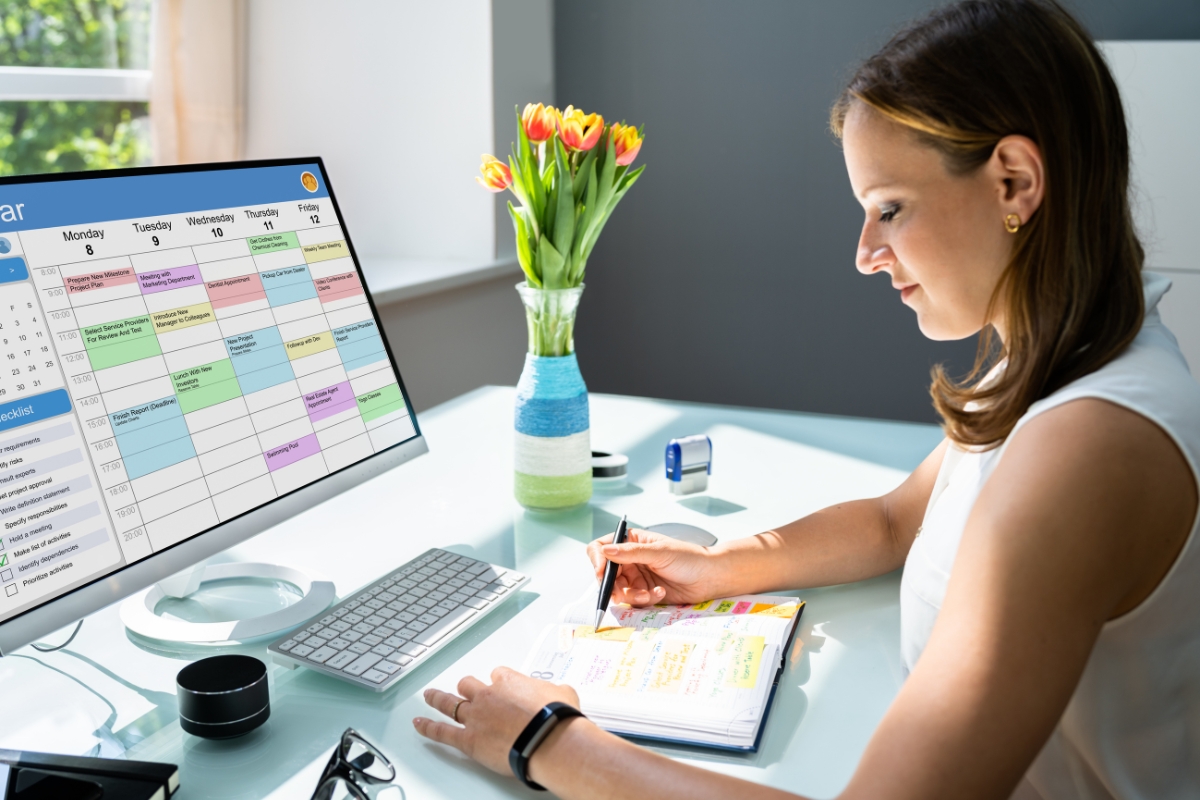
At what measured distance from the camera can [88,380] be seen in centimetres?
90

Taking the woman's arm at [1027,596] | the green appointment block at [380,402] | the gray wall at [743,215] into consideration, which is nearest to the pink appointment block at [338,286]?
the green appointment block at [380,402]

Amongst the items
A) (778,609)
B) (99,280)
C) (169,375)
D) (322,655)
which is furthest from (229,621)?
(778,609)

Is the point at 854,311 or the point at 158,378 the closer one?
the point at 158,378

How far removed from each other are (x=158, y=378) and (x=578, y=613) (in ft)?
1.56

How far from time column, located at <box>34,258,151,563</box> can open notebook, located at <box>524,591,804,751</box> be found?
1.26 feet

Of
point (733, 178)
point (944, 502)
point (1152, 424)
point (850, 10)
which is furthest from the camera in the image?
point (733, 178)

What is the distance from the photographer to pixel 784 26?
287cm

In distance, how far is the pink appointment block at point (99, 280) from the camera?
910mm

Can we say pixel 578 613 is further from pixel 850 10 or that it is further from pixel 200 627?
pixel 850 10

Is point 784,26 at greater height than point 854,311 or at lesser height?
greater

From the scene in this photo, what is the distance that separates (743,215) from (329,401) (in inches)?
83.2

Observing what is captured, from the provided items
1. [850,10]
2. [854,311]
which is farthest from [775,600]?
[850,10]

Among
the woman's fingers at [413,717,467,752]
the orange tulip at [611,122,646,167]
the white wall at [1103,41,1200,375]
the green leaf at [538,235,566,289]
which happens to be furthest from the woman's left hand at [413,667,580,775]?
the white wall at [1103,41,1200,375]

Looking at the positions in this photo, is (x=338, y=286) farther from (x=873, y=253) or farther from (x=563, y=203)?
(x=873, y=253)
